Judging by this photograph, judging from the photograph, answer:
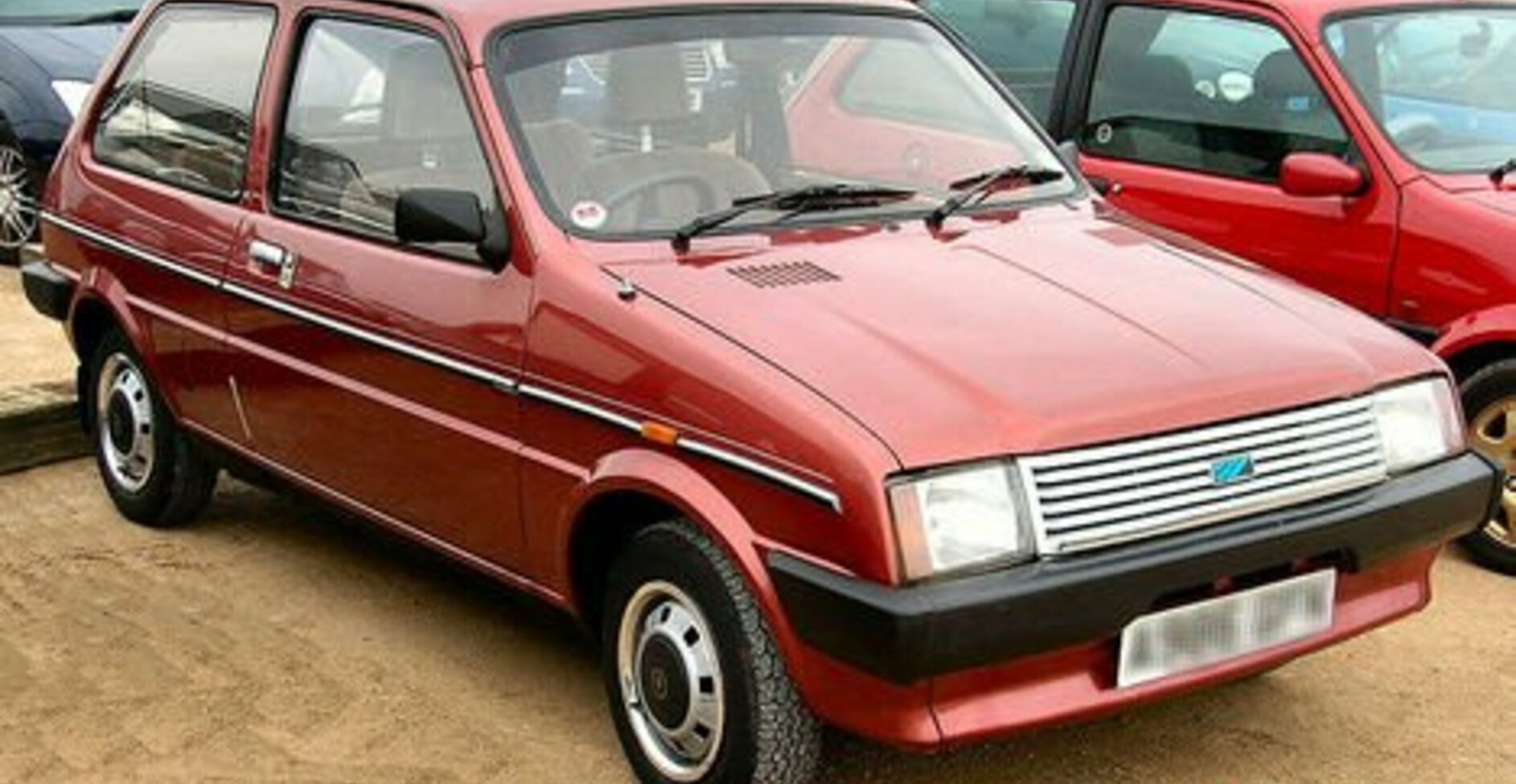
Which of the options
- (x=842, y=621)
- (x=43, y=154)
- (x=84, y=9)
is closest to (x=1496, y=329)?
(x=842, y=621)

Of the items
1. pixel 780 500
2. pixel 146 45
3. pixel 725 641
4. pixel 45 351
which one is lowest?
pixel 45 351

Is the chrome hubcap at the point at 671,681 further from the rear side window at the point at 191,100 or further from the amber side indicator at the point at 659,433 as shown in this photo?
the rear side window at the point at 191,100

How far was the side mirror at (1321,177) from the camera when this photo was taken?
18.0ft

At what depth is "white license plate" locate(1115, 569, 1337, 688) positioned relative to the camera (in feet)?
11.5

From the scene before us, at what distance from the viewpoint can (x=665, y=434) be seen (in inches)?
144

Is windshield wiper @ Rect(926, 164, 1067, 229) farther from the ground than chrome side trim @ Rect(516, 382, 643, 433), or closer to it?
farther from the ground

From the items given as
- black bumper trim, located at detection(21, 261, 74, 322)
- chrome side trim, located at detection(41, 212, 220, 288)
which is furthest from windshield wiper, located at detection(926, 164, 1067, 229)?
black bumper trim, located at detection(21, 261, 74, 322)

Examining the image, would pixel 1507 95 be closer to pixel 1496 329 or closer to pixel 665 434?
pixel 1496 329

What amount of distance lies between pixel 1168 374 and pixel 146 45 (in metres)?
3.58

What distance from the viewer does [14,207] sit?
9062 millimetres

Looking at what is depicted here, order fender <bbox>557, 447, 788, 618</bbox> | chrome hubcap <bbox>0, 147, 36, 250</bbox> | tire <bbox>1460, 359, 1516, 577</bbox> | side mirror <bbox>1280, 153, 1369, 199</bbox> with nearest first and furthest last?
fender <bbox>557, 447, 788, 618</bbox>, tire <bbox>1460, 359, 1516, 577</bbox>, side mirror <bbox>1280, 153, 1369, 199</bbox>, chrome hubcap <bbox>0, 147, 36, 250</bbox>

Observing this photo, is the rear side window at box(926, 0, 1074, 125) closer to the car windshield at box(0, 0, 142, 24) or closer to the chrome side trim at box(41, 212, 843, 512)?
the chrome side trim at box(41, 212, 843, 512)

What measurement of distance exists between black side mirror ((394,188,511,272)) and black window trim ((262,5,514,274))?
0.02 meters

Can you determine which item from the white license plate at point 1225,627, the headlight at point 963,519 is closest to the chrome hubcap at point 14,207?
the headlight at point 963,519
